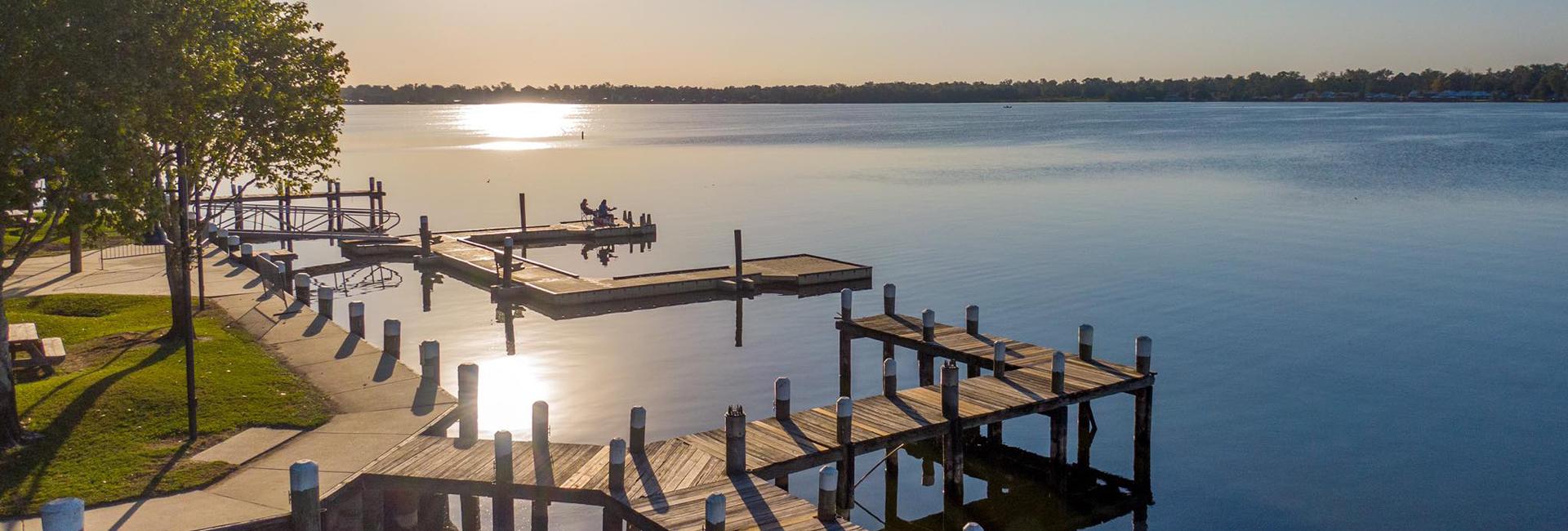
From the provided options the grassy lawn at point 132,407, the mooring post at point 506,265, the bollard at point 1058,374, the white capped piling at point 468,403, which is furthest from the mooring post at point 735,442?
the mooring post at point 506,265

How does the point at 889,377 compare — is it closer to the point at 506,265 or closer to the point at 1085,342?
the point at 1085,342

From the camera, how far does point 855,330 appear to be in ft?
97.0

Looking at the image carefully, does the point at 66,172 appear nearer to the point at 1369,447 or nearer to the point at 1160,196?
the point at 1369,447

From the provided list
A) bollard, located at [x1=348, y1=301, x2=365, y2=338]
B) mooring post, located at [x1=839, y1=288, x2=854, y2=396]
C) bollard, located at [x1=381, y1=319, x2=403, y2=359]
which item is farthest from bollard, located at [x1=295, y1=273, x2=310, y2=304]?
mooring post, located at [x1=839, y1=288, x2=854, y2=396]

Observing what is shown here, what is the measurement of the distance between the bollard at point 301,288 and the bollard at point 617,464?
17.2 metres

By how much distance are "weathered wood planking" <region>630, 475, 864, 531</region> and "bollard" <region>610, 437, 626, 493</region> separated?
417 mm

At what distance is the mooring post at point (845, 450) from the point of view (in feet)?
64.0

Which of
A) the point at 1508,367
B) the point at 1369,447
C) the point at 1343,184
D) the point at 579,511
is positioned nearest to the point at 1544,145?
the point at 1343,184

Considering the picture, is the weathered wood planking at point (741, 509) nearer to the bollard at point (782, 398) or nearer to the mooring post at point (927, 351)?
the bollard at point (782, 398)

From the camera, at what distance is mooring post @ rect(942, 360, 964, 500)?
21.3 metres

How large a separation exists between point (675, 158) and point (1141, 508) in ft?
370

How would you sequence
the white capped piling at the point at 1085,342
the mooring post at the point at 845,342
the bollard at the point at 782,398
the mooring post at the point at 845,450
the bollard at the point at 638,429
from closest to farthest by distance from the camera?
the bollard at the point at 638,429 < the mooring post at the point at 845,450 < the bollard at the point at 782,398 < the white capped piling at the point at 1085,342 < the mooring post at the point at 845,342

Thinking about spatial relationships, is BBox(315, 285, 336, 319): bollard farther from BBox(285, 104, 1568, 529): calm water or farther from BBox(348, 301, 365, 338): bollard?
BBox(285, 104, 1568, 529): calm water

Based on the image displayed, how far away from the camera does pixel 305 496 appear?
47.9 feet
